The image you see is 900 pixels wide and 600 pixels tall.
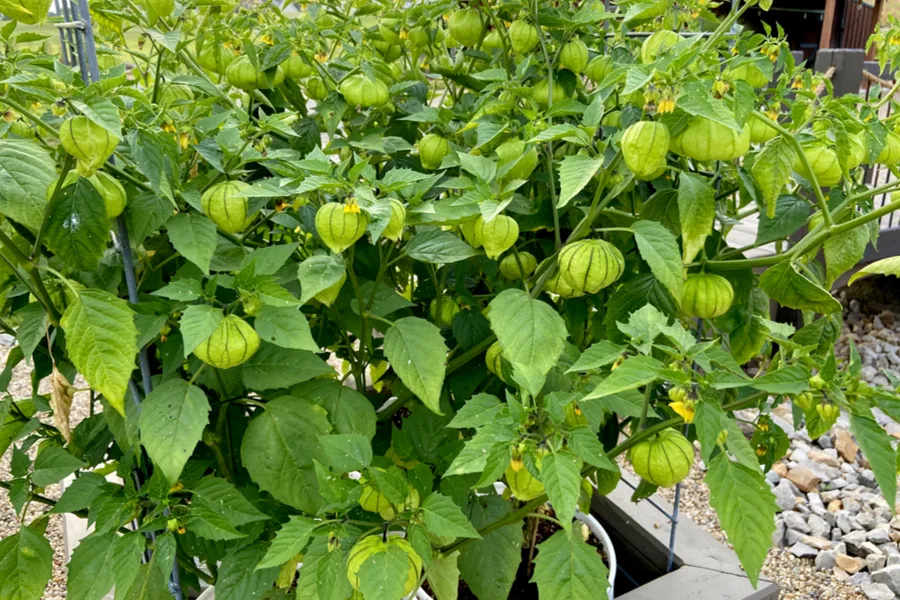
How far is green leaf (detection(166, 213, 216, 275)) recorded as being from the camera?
0.73 m

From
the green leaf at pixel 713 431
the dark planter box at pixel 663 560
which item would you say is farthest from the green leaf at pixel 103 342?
the dark planter box at pixel 663 560

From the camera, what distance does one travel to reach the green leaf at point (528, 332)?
0.68 meters

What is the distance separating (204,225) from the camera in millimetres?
764

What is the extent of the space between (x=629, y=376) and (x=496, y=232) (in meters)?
0.24

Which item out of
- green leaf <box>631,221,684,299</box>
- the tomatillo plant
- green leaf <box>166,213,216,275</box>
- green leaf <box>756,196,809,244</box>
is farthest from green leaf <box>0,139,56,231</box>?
green leaf <box>756,196,809,244</box>

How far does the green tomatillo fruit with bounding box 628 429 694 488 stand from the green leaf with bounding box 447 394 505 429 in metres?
0.16

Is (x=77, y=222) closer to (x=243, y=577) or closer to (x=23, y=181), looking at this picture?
(x=23, y=181)

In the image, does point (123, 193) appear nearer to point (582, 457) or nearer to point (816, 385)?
point (582, 457)

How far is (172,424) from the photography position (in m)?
0.72

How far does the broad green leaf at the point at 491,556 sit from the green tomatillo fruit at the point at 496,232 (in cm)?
42

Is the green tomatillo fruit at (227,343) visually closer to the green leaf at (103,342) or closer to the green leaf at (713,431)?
the green leaf at (103,342)

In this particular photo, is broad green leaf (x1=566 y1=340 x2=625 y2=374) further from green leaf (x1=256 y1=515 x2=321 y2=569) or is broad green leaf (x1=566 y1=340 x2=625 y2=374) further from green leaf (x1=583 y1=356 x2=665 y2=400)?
green leaf (x1=256 y1=515 x2=321 y2=569)

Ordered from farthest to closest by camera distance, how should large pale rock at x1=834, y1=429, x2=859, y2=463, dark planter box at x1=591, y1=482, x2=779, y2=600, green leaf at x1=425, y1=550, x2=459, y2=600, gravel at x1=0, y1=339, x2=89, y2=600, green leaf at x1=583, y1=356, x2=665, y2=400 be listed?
1. large pale rock at x1=834, y1=429, x2=859, y2=463
2. gravel at x1=0, y1=339, x2=89, y2=600
3. dark planter box at x1=591, y1=482, x2=779, y2=600
4. green leaf at x1=425, y1=550, x2=459, y2=600
5. green leaf at x1=583, y1=356, x2=665, y2=400

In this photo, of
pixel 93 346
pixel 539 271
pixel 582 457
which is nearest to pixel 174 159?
pixel 93 346
